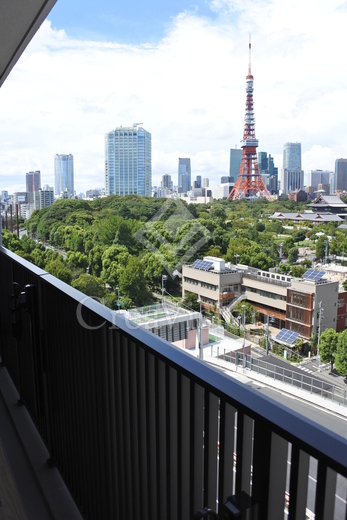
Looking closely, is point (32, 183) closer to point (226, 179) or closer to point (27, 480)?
point (226, 179)

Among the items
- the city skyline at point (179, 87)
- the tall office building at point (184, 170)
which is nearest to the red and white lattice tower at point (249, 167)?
the city skyline at point (179, 87)

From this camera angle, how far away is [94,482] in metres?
0.89

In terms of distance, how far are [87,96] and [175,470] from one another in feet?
33.2

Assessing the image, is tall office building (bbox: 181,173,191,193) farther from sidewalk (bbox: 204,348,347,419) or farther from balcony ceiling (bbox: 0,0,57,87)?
balcony ceiling (bbox: 0,0,57,87)

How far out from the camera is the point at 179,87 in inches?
363

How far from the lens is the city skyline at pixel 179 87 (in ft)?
17.5

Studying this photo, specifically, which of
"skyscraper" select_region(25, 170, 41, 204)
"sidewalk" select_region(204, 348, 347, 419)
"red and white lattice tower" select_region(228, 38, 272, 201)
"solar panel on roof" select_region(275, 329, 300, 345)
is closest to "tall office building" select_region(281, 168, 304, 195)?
"red and white lattice tower" select_region(228, 38, 272, 201)

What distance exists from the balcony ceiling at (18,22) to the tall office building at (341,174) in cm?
306

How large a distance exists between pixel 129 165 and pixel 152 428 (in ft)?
15.7

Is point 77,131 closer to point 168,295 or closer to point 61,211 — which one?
point 61,211

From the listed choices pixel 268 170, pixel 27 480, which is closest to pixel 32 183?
pixel 268 170

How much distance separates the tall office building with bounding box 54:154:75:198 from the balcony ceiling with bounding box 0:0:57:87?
3574 millimetres

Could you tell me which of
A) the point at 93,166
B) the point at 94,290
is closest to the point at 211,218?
the point at 94,290

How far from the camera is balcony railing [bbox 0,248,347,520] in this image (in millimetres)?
374
